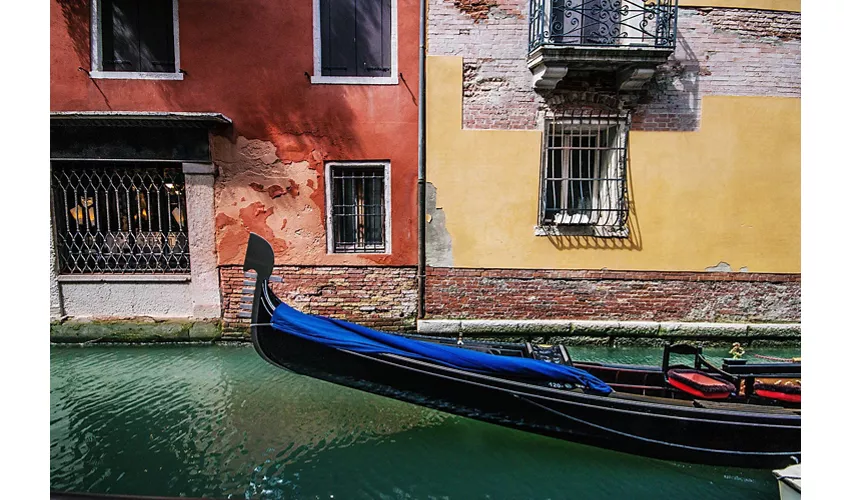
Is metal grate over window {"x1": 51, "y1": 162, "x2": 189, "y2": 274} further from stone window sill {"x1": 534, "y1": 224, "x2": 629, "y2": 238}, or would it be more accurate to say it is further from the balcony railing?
the balcony railing

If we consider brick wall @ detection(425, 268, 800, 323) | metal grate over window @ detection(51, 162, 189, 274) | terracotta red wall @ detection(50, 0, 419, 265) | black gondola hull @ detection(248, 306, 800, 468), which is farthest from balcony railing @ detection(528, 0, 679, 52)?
metal grate over window @ detection(51, 162, 189, 274)

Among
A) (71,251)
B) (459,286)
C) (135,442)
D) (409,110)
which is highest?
(409,110)

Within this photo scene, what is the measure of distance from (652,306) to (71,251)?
20.7 ft

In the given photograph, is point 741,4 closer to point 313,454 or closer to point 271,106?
point 271,106

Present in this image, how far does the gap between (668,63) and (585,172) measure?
1.35 metres

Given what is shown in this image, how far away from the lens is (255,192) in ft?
15.7

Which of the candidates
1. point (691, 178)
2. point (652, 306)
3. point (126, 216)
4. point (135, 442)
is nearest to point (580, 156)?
point (691, 178)

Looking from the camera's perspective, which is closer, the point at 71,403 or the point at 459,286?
the point at 71,403

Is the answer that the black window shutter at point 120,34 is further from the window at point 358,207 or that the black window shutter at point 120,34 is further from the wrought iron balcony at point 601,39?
the wrought iron balcony at point 601,39

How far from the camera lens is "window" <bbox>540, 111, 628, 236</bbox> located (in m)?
4.75

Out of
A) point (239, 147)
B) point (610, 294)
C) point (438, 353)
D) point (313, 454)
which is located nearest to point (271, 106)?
Result: point (239, 147)

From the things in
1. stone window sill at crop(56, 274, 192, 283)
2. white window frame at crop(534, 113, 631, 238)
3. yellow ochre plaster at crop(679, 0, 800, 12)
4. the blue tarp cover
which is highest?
yellow ochre plaster at crop(679, 0, 800, 12)

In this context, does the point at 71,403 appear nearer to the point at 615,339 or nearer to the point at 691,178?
the point at 615,339

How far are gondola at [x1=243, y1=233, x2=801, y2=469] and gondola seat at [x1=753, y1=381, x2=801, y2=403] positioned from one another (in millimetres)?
16
